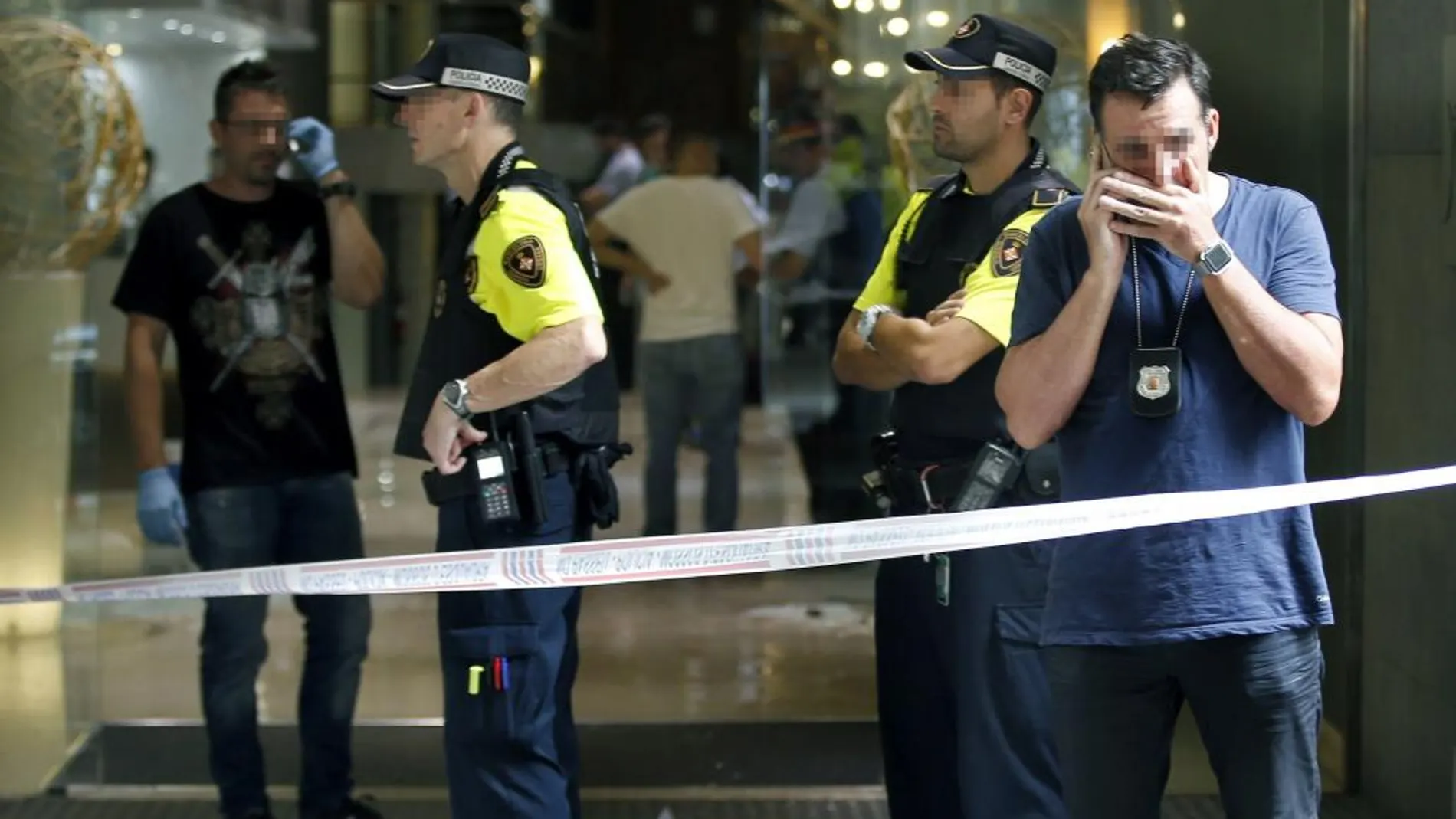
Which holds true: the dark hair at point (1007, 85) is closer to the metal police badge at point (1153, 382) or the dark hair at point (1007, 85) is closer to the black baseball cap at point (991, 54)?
the black baseball cap at point (991, 54)

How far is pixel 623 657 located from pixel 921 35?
6.98 ft

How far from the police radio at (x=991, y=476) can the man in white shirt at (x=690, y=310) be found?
371 cm

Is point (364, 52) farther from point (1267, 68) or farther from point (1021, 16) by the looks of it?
point (1267, 68)

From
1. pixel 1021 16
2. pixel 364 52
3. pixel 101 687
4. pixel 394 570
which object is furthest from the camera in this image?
pixel 364 52

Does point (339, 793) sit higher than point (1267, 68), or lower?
lower

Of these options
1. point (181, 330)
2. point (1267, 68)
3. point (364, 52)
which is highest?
point (364, 52)

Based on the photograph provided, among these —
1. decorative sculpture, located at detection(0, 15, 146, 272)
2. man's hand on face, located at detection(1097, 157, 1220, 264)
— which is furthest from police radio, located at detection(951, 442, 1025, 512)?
decorative sculpture, located at detection(0, 15, 146, 272)

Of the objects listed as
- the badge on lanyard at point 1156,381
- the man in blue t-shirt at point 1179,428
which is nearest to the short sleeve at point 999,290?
the man in blue t-shirt at point 1179,428

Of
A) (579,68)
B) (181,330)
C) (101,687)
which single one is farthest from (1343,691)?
(579,68)

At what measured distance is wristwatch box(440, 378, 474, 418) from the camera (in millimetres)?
3361

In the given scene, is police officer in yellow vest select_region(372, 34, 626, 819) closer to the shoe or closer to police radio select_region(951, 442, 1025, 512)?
police radio select_region(951, 442, 1025, 512)

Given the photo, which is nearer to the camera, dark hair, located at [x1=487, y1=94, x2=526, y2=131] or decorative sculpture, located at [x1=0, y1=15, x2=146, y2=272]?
dark hair, located at [x1=487, y1=94, x2=526, y2=131]

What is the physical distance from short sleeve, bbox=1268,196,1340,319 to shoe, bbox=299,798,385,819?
2604 millimetres

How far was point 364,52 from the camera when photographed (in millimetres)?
8008
